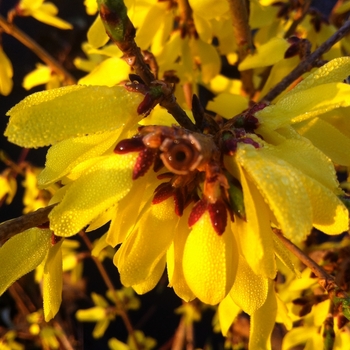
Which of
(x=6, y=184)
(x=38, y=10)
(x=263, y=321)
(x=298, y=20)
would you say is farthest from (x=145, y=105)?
(x=6, y=184)

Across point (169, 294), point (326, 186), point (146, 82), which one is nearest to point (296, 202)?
point (326, 186)

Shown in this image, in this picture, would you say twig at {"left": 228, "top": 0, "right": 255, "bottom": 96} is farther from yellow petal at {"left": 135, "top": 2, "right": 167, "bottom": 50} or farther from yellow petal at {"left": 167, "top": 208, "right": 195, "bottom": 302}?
yellow petal at {"left": 167, "top": 208, "right": 195, "bottom": 302}

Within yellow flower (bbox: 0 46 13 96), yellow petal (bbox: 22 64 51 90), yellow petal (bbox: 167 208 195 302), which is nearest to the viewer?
yellow petal (bbox: 167 208 195 302)

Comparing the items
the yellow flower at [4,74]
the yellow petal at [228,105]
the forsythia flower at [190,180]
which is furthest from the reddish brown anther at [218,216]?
the yellow flower at [4,74]

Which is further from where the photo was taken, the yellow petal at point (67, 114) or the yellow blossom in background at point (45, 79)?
the yellow blossom in background at point (45, 79)

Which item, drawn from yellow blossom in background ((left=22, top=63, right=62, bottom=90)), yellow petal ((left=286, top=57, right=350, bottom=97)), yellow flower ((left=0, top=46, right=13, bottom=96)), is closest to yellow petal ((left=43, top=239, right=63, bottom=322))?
yellow petal ((left=286, top=57, right=350, bottom=97))

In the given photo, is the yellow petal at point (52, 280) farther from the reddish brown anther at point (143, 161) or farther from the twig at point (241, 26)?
the twig at point (241, 26)

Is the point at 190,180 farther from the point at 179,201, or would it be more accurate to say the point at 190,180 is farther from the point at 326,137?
the point at 326,137
